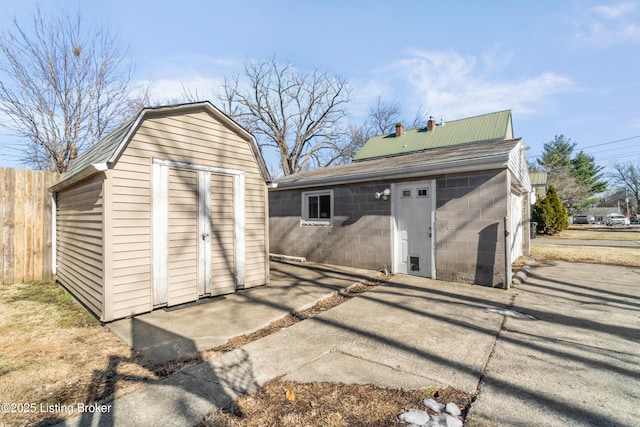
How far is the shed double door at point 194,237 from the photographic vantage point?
4.49 metres

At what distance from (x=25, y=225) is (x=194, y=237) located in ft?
14.8

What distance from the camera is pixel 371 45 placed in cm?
1111

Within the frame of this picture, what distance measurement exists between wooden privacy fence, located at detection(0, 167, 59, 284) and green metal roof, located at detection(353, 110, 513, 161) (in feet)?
55.3

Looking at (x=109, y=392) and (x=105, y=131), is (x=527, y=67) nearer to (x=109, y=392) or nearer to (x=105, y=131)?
(x=109, y=392)

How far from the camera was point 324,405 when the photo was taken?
2168mm

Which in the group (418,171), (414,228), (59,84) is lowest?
(414,228)

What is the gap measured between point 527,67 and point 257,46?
1602cm

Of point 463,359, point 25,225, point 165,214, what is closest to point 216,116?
point 165,214

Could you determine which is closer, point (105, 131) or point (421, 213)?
point (421, 213)

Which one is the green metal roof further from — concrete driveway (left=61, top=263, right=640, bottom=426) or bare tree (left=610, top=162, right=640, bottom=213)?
bare tree (left=610, top=162, right=640, bottom=213)

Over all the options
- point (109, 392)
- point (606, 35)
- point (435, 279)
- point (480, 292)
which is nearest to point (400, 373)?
point (109, 392)

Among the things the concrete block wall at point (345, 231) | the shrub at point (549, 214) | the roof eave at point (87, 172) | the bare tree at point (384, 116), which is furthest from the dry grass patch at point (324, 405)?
the bare tree at point (384, 116)

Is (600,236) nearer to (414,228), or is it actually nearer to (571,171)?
(571,171)

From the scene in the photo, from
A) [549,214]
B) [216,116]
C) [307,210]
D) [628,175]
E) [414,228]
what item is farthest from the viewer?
[628,175]
